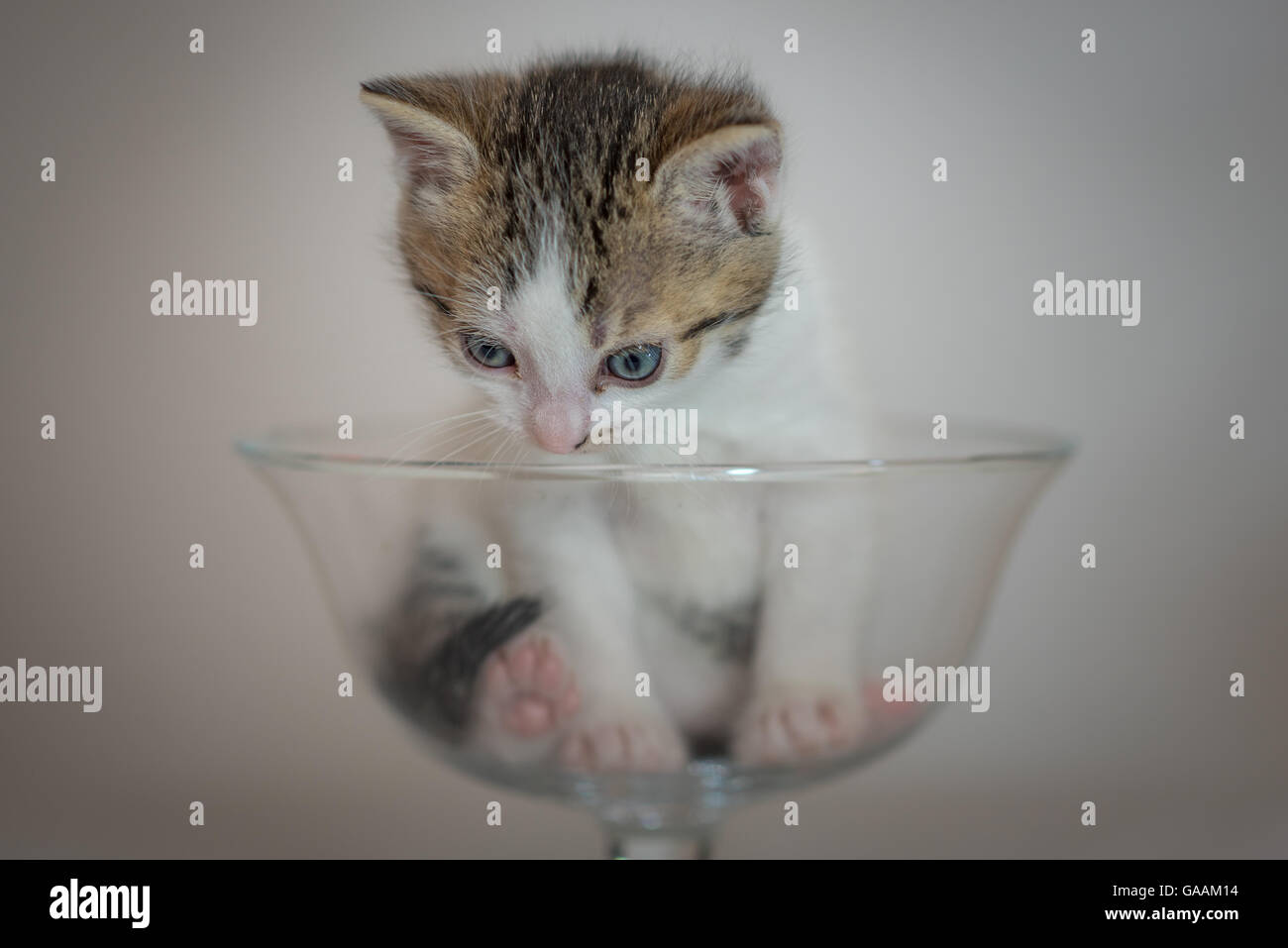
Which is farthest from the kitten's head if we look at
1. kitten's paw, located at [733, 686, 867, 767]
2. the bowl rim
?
kitten's paw, located at [733, 686, 867, 767]

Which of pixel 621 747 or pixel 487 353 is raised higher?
pixel 487 353

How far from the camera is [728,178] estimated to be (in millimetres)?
921

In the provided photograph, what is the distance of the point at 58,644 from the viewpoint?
5.16 ft

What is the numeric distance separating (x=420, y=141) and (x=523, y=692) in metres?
0.45

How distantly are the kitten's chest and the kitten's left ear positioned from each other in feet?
0.75

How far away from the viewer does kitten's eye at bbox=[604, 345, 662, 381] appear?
2.94 ft

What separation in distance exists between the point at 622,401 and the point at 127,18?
3.43ft

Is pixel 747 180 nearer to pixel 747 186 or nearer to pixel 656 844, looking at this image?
pixel 747 186

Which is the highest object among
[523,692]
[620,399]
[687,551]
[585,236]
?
[585,236]

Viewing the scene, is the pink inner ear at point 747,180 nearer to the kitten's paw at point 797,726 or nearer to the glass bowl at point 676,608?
the glass bowl at point 676,608

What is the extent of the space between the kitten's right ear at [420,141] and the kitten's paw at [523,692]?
1.25ft

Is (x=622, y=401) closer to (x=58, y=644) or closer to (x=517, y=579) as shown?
(x=517, y=579)

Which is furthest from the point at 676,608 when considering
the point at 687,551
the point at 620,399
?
the point at 620,399

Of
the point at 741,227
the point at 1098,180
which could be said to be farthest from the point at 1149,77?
the point at 741,227
